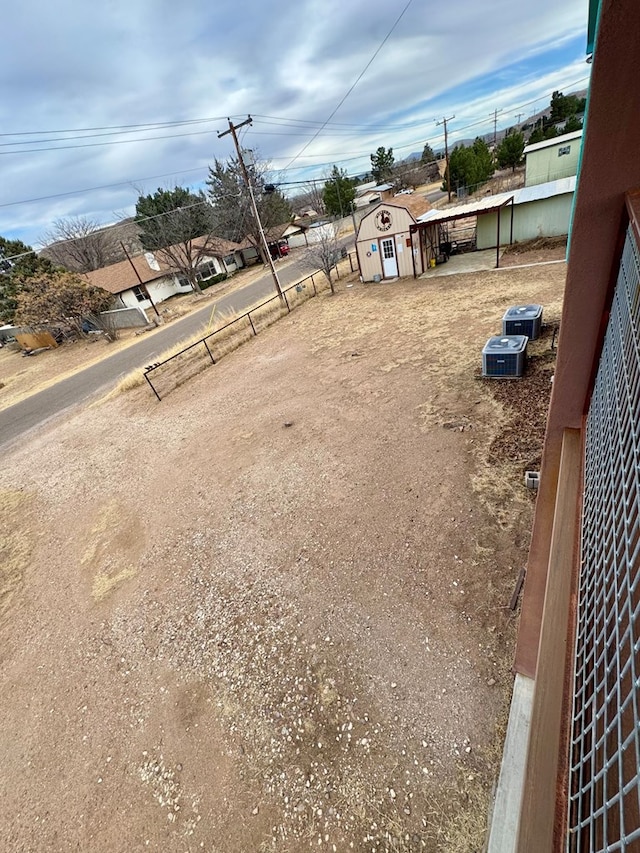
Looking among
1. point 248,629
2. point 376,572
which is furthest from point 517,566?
point 248,629

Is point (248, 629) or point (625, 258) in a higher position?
point (625, 258)

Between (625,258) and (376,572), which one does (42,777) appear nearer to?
(376,572)

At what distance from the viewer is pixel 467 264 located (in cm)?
1627

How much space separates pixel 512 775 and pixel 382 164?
6842 centimetres

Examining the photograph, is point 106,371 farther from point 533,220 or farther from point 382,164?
point 382,164

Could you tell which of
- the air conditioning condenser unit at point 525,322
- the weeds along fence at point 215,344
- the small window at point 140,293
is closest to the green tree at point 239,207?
the small window at point 140,293

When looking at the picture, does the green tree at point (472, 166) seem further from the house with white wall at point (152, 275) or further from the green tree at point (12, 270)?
the green tree at point (12, 270)

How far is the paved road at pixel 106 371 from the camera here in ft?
44.4

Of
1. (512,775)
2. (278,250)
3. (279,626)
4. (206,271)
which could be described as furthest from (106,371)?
(278,250)

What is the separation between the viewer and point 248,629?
4418mm

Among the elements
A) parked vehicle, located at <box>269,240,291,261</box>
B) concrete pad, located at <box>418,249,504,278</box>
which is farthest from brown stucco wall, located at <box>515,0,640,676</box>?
parked vehicle, located at <box>269,240,291,261</box>

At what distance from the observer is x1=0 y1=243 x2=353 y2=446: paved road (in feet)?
44.4

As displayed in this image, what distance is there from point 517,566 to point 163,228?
3207 cm

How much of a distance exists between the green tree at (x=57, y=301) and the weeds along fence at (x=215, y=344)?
1066 centimetres
